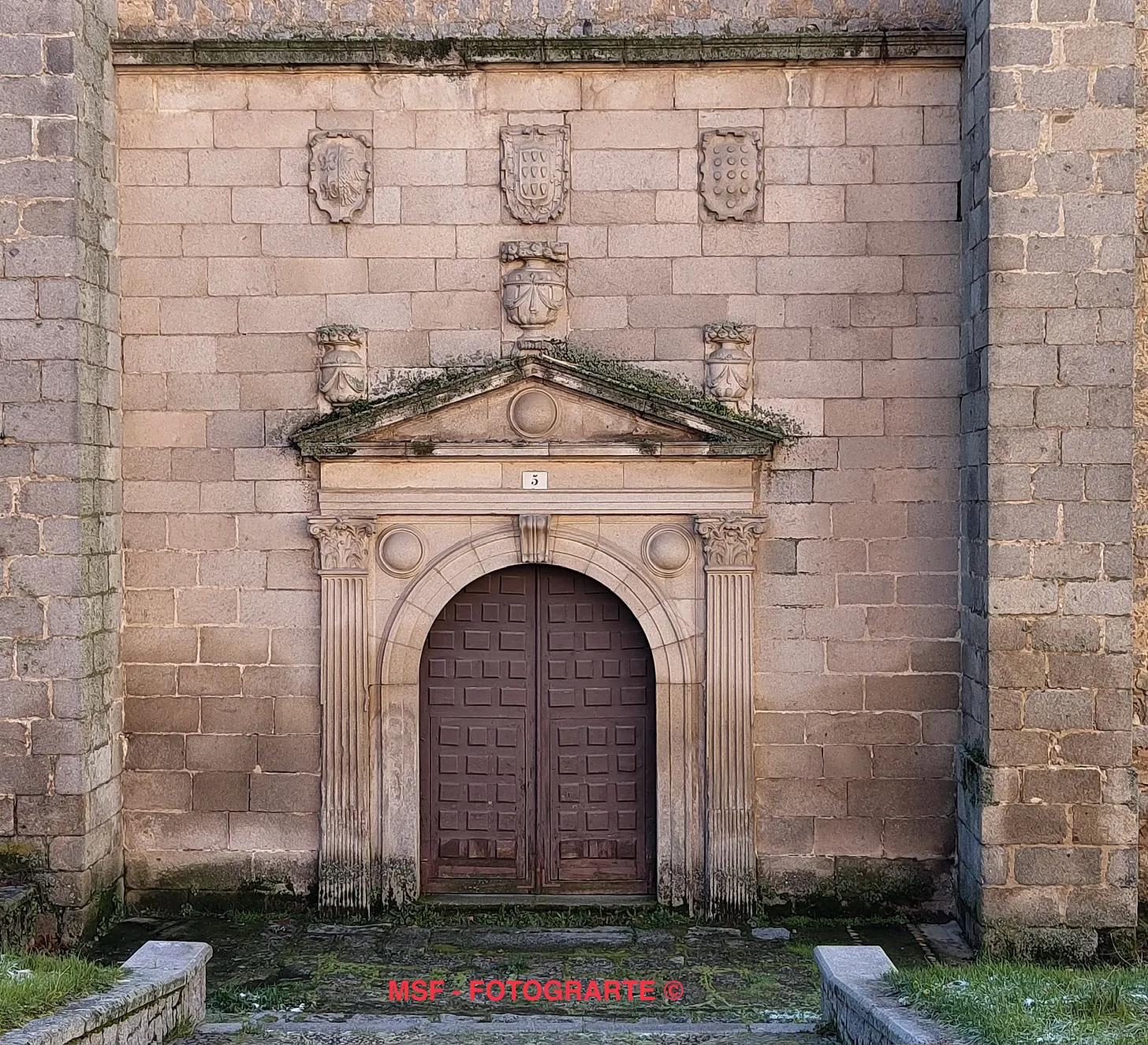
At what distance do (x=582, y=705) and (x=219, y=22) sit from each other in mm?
4543

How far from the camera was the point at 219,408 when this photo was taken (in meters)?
7.32

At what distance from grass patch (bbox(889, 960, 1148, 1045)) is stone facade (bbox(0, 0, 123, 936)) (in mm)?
4460

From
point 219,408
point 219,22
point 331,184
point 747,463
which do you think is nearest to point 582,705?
point 747,463

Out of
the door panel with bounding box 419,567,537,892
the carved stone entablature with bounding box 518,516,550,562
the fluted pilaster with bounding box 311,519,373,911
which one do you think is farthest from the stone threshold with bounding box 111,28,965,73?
the door panel with bounding box 419,567,537,892

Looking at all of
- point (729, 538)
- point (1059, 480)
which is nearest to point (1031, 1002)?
point (1059, 480)

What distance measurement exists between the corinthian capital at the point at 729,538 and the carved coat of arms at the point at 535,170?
2026 mm

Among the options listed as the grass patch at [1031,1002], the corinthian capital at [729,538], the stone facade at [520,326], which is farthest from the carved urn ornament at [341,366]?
the grass patch at [1031,1002]

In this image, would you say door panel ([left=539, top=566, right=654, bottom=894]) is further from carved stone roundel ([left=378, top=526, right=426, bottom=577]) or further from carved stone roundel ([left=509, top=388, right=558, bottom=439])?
carved stone roundel ([left=509, top=388, right=558, bottom=439])

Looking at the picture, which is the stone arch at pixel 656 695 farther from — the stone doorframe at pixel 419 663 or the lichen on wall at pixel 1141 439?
the lichen on wall at pixel 1141 439

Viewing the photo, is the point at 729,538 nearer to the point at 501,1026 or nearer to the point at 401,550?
the point at 401,550

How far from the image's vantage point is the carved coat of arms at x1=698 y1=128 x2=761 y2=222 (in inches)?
283

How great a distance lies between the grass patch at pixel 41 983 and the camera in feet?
14.5

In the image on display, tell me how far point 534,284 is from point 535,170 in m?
0.67

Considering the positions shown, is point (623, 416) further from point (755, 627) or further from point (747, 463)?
point (755, 627)
